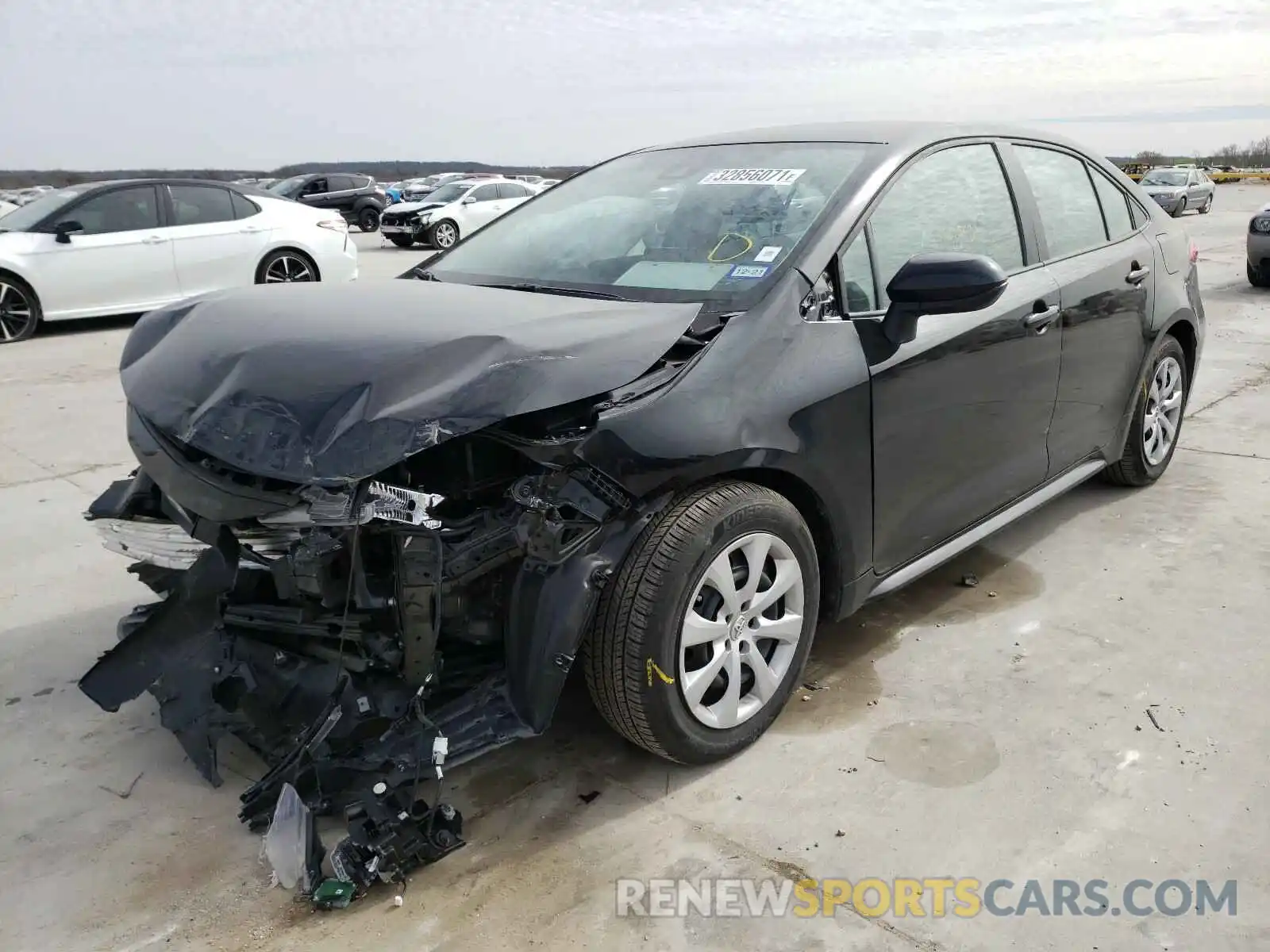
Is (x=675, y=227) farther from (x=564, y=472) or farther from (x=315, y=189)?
(x=315, y=189)

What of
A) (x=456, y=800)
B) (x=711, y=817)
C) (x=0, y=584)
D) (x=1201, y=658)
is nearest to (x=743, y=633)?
(x=711, y=817)

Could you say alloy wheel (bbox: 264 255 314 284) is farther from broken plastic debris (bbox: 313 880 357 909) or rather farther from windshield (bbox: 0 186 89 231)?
broken plastic debris (bbox: 313 880 357 909)

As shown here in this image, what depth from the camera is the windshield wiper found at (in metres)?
2.97

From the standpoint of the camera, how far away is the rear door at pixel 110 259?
31.6 feet

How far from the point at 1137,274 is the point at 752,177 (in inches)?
75.7

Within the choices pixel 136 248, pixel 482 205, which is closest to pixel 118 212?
pixel 136 248

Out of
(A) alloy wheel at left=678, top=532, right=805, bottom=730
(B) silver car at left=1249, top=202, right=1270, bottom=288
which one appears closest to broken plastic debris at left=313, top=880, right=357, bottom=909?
(A) alloy wheel at left=678, top=532, right=805, bottom=730

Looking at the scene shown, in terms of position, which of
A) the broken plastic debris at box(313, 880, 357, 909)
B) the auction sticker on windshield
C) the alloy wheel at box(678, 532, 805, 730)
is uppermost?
the auction sticker on windshield

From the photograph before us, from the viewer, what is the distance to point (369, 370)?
2.29 metres

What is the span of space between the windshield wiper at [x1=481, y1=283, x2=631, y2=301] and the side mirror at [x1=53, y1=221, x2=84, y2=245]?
26.4 feet

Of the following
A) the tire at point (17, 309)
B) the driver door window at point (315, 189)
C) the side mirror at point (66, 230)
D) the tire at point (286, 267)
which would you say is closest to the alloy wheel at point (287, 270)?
the tire at point (286, 267)

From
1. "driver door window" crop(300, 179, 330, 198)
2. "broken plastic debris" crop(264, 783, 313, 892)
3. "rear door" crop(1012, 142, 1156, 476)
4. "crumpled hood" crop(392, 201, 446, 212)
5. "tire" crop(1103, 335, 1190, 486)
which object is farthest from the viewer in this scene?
"driver door window" crop(300, 179, 330, 198)

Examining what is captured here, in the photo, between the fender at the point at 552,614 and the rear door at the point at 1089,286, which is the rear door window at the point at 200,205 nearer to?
the rear door at the point at 1089,286

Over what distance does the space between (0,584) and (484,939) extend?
2.92 m
